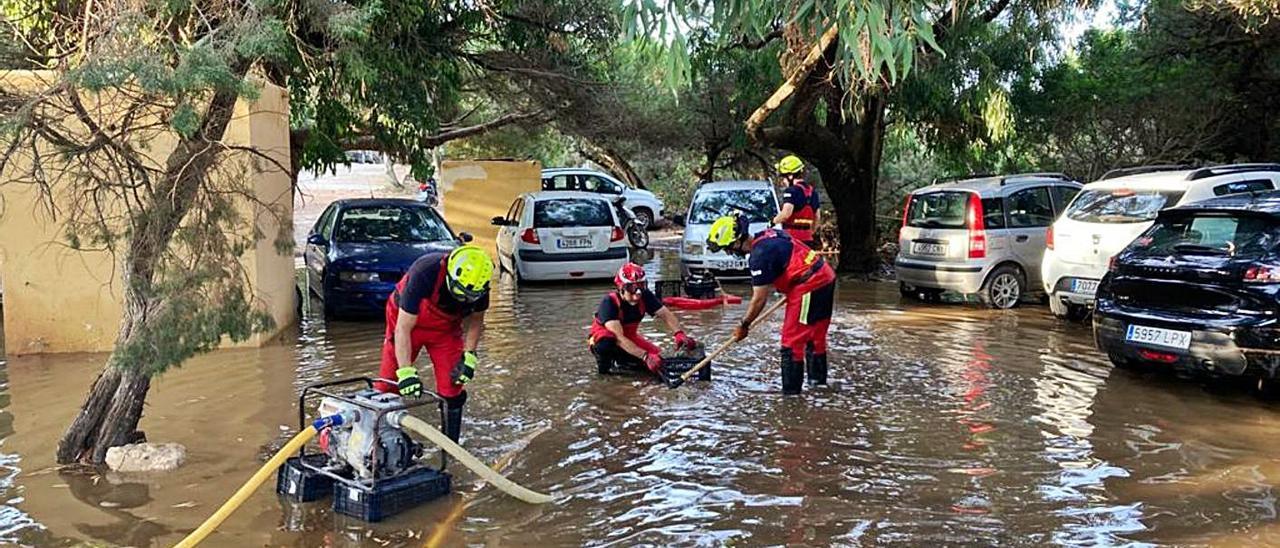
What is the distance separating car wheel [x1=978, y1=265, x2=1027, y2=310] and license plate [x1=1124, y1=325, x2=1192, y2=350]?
4.46 m

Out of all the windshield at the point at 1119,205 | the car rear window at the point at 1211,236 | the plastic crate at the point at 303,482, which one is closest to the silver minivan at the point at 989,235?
the windshield at the point at 1119,205

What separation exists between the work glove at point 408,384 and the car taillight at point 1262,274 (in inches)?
214

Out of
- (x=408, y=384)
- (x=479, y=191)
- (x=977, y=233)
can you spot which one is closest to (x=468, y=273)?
(x=408, y=384)

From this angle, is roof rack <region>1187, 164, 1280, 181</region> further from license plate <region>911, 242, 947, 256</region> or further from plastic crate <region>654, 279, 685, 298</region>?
plastic crate <region>654, 279, 685, 298</region>

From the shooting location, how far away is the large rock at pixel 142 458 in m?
5.71

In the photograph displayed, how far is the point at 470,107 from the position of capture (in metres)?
21.5

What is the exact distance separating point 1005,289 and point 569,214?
6209 millimetres

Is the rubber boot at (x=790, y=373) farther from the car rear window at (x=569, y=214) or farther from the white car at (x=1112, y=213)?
the car rear window at (x=569, y=214)

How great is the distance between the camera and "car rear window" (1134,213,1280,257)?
683cm

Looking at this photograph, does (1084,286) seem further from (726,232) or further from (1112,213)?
(726,232)

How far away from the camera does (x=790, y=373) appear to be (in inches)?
293

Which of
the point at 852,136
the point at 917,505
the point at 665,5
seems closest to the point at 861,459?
the point at 917,505

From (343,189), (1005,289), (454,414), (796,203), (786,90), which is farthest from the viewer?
(343,189)

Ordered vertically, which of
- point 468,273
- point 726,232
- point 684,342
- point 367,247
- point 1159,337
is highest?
point 726,232
